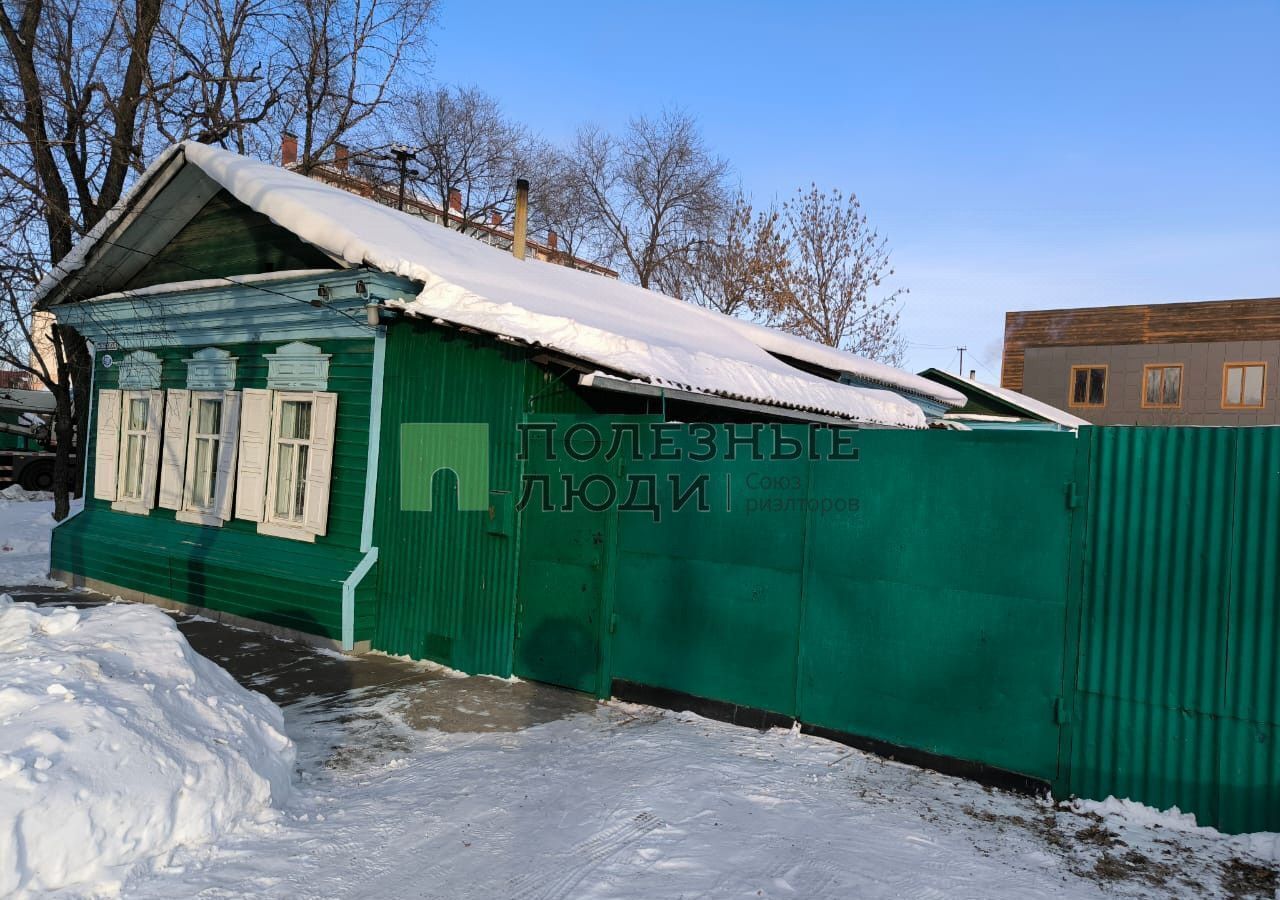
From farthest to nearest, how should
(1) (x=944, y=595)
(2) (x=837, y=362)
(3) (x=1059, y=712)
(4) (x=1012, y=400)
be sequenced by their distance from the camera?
(4) (x=1012, y=400) < (2) (x=837, y=362) < (1) (x=944, y=595) < (3) (x=1059, y=712)

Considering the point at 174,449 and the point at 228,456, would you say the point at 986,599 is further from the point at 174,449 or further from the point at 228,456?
the point at 174,449

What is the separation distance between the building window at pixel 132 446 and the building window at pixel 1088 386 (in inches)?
1045

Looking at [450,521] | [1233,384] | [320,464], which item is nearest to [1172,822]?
[450,521]

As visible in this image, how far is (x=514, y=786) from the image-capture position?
16.0 ft

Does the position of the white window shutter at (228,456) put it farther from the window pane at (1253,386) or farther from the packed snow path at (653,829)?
the window pane at (1253,386)

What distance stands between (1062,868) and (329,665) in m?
6.08

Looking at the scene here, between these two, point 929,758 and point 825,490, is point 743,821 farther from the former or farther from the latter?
point 825,490

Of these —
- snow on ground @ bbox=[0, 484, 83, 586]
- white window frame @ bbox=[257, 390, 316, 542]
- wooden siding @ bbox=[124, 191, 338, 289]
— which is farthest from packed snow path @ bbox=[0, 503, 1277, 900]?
snow on ground @ bbox=[0, 484, 83, 586]

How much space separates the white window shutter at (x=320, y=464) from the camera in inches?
336

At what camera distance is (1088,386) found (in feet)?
88.4

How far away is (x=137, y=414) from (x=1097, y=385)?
26.8 m

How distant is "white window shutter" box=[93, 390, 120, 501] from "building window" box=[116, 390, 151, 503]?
10cm

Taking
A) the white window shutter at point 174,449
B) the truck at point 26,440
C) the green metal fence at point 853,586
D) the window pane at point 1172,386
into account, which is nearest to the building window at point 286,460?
the white window shutter at point 174,449

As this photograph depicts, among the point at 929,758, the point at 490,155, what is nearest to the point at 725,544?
the point at 929,758
